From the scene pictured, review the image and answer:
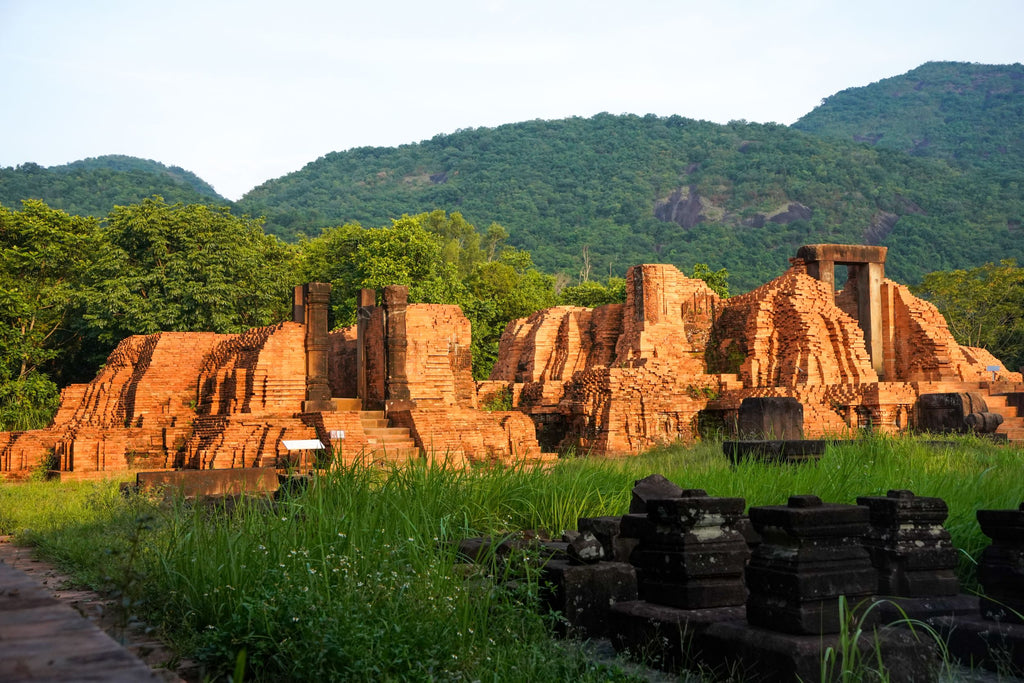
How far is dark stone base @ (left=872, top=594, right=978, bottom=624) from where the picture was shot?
533cm

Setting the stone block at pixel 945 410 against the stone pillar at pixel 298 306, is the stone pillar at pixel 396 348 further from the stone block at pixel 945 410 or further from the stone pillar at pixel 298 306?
the stone block at pixel 945 410

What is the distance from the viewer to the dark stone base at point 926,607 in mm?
5328

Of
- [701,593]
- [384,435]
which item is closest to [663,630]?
[701,593]

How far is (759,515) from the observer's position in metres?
4.95

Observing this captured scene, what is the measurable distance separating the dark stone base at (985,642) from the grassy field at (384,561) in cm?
125

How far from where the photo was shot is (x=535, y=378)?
28859mm

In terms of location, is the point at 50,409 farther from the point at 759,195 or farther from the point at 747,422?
the point at 759,195

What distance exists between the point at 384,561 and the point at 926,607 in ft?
9.79

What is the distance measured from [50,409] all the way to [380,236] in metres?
15.9

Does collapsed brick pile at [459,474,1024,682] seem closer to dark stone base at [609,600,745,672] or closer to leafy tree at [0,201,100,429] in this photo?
dark stone base at [609,600,745,672]

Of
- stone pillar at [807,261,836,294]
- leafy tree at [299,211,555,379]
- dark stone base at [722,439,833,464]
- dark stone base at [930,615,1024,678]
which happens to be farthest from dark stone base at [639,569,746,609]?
leafy tree at [299,211,555,379]

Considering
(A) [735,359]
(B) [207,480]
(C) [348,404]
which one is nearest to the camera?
(B) [207,480]

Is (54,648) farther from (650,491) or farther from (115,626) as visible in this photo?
(650,491)

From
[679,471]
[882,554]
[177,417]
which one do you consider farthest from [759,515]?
[177,417]
